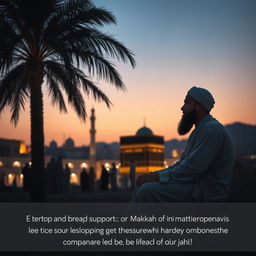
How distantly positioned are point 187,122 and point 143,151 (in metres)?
96.4

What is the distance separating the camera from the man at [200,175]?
3105mm

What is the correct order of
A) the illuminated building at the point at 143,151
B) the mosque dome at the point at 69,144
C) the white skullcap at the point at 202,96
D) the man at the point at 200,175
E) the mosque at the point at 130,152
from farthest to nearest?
the mosque dome at the point at 69,144 < the illuminated building at the point at 143,151 < the mosque at the point at 130,152 < the white skullcap at the point at 202,96 < the man at the point at 200,175

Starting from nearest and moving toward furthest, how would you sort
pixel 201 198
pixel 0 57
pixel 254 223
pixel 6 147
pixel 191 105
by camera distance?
pixel 201 198
pixel 191 105
pixel 254 223
pixel 0 57
pixel 6 147

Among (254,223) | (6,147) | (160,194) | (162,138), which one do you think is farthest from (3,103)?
(162,138)

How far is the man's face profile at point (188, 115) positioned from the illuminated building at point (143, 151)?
93776 mm

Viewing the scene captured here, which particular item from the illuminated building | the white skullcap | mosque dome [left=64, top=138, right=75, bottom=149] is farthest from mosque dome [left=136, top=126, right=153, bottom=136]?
the white skullcap

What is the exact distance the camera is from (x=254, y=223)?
4809 millimetres

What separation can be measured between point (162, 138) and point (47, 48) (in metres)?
95.2

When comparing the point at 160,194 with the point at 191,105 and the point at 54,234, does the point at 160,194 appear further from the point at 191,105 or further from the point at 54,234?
the point at 54,234

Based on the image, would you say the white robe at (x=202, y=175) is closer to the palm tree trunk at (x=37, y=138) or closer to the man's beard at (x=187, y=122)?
the man's beard at (x=187, y=122)

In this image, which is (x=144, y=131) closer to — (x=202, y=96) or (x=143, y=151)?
(x=143, y=151)

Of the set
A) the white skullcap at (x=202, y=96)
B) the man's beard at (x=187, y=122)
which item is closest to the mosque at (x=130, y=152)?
the man's beard at (x=187, y=122)

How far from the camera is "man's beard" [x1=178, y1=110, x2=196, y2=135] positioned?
134 inches

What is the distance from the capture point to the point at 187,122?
11.3 feet
